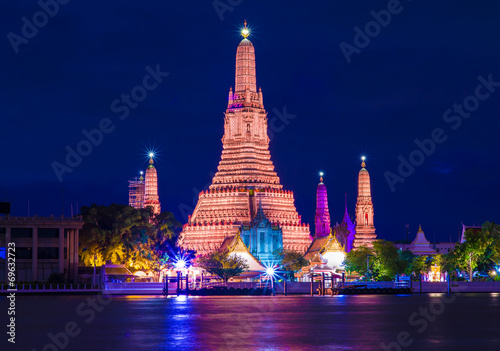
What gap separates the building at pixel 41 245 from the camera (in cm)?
11481

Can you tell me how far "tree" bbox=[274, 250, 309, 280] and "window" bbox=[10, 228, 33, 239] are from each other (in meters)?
36.2

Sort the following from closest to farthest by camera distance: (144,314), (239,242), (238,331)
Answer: (238,331) → (144,314) → (239,242)

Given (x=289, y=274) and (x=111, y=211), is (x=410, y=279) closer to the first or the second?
(x=289, y=274)

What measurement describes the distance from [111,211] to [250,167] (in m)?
29.6

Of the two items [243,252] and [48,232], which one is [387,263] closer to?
[243,252]

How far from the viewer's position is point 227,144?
152 meters

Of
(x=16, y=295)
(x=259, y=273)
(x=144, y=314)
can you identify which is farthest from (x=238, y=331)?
(x=259, y=273)

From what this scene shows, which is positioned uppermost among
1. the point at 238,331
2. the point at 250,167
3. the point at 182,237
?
the point at 250,167

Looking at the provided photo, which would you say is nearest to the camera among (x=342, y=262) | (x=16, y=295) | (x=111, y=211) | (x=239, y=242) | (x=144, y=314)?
(x=144, y=314)

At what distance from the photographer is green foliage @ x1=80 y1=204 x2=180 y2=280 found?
12419 cm

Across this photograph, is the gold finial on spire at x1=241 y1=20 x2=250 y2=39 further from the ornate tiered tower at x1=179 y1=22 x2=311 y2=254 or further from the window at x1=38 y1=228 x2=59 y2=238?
the window at x1=38 y1=228 x2=59 y2=238

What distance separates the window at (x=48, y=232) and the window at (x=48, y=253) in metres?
1.37

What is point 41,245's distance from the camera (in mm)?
116125

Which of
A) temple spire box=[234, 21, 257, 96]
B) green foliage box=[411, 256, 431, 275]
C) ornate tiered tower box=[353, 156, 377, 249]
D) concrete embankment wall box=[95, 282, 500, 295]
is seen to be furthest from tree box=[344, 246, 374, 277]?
temple spire box=[234, 21, 257, 96]
